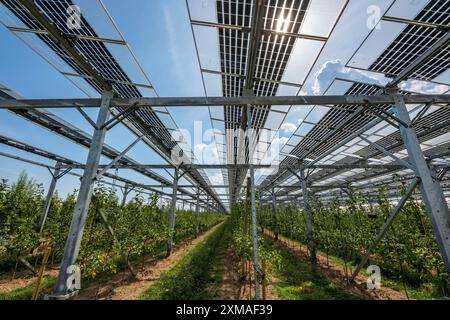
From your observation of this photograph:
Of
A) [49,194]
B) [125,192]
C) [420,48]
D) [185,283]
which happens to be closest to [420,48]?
[420,48]

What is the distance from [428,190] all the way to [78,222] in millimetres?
8229

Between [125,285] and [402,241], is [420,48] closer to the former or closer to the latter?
[402,241]

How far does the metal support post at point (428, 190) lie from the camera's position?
13.5 ft

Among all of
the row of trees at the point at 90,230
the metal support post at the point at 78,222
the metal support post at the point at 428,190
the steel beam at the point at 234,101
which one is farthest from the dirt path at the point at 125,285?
the metal support post at the point at 428,190

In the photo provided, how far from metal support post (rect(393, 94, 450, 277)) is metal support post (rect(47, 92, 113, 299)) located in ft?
26.5

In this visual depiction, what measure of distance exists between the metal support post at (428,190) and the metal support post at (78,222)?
318 inches

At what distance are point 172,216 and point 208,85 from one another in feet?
27.5

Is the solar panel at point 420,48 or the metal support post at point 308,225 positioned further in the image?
the metal support post at point 308,225

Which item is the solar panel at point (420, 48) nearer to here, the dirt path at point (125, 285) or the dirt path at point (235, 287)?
the dirt path at point (235, 287)

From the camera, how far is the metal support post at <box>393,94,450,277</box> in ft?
13.5

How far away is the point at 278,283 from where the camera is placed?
744 cm

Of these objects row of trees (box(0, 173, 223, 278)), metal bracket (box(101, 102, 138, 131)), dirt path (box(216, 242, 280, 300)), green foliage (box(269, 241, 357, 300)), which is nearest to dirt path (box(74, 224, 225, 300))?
row of trees (box(0, 173, 223, 278))
